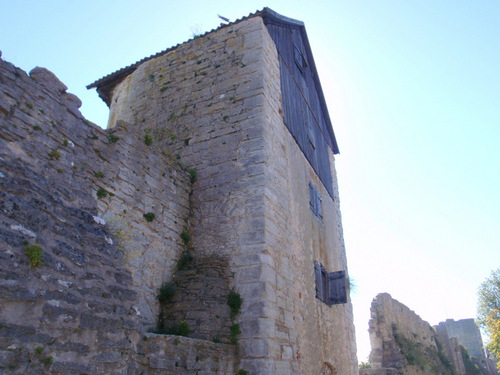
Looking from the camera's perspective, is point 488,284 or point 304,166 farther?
point 488,284

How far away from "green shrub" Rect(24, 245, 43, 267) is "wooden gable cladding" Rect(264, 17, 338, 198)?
6.34 m

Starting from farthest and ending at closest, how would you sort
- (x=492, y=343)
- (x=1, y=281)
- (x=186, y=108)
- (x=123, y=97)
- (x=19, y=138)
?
(x=492, y=343) → (x=123, y=97) → (x=186, y=108) → (x=19, y=138) → (x=1, y=281)

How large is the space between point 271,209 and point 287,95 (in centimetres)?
369

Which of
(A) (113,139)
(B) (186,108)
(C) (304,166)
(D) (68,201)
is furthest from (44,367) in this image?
(C) (304,166)

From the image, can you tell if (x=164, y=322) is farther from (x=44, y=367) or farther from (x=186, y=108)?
(x=186, y=108)

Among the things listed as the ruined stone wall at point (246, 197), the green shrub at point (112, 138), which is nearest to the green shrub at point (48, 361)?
the ruined stone wall at point (246, 197)

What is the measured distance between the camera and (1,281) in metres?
3.30

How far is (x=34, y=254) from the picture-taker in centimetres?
363

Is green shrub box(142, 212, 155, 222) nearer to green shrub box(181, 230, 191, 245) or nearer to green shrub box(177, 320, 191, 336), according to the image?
green shrub box(181, 230, 191, 245)

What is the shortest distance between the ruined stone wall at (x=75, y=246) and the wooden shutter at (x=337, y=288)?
4.30 metres

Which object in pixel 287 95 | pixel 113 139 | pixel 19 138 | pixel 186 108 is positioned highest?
pixel 287 95

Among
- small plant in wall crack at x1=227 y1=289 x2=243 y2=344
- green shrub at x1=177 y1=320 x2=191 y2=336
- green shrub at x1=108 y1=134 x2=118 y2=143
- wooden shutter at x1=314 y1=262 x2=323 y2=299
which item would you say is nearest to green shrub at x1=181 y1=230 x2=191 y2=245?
small plant in wall crack at x1=227 y1=289 x2=243 y2=344

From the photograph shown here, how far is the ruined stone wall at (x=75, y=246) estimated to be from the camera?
11.5 feet

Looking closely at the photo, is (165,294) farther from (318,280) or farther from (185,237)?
(318,280)
